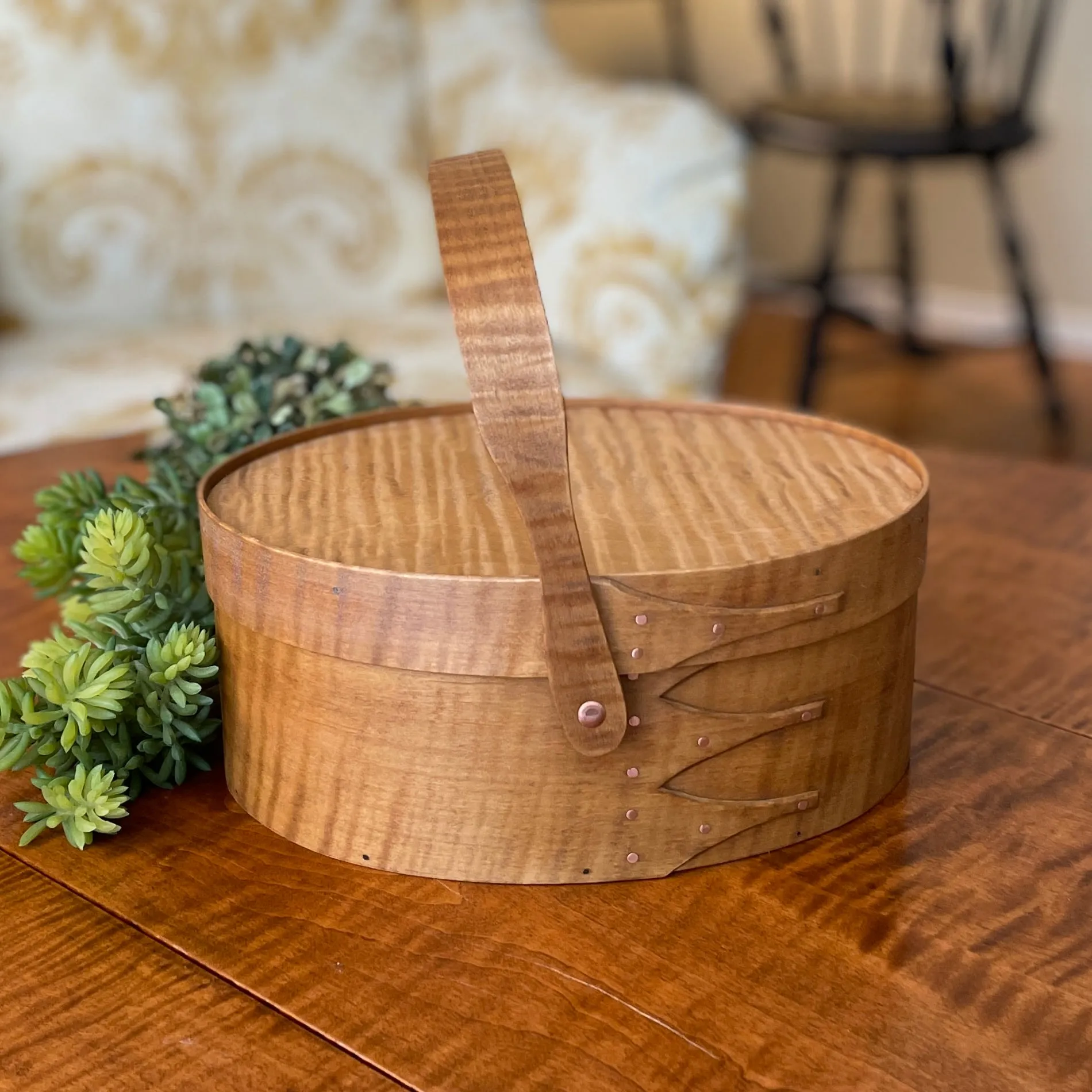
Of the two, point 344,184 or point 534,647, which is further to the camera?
point 344,184

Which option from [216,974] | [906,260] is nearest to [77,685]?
[216,974]

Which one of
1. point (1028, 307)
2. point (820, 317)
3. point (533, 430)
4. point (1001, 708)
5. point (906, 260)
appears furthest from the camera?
point (906, 260)

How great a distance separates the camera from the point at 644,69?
139 inches

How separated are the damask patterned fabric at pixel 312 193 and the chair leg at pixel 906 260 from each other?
3.84ft

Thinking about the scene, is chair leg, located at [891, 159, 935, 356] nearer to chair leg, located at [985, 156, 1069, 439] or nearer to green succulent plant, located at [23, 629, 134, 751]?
chair leg, located at [985, 156, 1069, 439]

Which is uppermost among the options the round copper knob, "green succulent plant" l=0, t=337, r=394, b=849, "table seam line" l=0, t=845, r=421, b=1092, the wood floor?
the round copper knob

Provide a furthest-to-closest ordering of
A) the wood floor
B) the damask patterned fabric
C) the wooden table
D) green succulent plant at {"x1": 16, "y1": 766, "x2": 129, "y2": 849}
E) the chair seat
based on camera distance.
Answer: the wood floor < the chair seat < the damask patterned fabric < green succulent plant at {"x1": 16, "y1": 766, "x2": 129, "y2": 849} < the wooden table

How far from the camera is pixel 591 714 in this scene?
44cm

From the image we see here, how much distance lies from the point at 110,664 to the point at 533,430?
8.2 inches

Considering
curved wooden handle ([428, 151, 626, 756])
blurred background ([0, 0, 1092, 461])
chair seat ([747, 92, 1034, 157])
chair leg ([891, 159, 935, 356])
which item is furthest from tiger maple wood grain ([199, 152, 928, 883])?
chair leg ([891, 159, 935, 356])

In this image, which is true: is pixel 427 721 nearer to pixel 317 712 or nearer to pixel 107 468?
pixel 317 712

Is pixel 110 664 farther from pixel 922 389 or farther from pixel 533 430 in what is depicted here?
pixel 922 389

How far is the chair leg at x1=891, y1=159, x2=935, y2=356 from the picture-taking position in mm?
2668

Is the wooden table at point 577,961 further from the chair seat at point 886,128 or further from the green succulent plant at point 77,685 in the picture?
the chair seat at point 886,128
